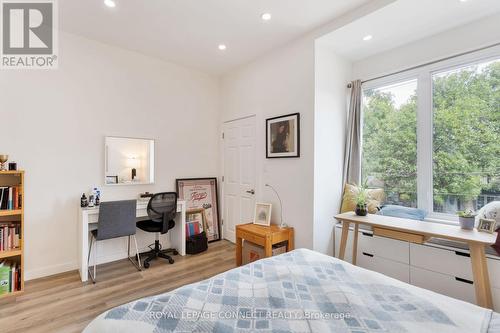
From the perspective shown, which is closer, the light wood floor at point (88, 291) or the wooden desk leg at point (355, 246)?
the light wood floor at point (88, 291)

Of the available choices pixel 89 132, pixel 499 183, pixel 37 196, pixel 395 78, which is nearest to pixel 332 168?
pixel 395 78

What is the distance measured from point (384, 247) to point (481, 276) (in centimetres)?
82

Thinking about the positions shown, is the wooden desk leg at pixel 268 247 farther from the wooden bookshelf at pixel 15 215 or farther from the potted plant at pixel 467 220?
the wooden bookshelf at pixel 15 215

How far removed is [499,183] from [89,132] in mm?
4542

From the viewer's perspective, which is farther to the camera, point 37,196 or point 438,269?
point 37,196

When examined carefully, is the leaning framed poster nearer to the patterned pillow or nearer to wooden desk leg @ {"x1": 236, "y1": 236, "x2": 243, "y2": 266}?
wooden desk leg @ {"x1": 236, "y1": 236, "x2": 243, "y2": 266}

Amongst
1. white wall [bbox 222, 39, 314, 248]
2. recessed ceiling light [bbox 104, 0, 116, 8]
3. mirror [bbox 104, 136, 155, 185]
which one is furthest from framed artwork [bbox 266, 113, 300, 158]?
recessed ceiling light [bbox 104, 0, 116, 8]

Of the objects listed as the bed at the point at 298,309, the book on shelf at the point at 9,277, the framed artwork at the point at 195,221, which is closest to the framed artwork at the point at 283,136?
the framed artwork at the point at 195,221

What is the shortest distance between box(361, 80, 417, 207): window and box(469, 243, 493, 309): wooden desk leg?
107cm

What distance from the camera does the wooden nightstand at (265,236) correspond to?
2.79m

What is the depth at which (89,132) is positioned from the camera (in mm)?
3135

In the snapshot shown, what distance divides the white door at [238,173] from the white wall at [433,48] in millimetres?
1705

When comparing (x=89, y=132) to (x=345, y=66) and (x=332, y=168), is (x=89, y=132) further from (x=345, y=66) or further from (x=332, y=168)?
(x=345, y=66)

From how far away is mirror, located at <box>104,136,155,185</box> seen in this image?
3.29 m
